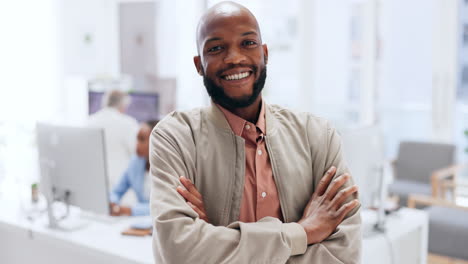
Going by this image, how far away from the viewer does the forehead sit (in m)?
1.45

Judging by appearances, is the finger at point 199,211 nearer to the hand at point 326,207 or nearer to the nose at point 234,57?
the hand at point 326,207

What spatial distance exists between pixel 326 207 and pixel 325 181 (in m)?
0.08

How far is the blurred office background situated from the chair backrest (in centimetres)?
14

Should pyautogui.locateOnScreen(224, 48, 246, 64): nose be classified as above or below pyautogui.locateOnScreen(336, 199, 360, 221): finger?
above

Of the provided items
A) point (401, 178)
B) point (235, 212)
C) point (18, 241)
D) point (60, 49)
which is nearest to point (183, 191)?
point (235, 212)

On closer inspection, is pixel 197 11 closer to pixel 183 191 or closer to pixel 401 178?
pixel 401 178

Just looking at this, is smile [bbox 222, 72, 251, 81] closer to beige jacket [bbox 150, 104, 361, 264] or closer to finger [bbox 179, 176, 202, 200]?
beige jacket [bbox 150, 104, 361, 264]

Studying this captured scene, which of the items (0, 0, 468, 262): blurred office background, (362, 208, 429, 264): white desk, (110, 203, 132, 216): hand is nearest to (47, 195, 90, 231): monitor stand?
(110, 203, 132, 216): hand

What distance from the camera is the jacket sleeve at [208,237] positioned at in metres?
1.41

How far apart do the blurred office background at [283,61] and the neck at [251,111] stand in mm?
3373

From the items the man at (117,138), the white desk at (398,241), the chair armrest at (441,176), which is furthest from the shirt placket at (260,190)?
the chair armrest at (441,176)

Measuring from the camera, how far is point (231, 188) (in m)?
1.52

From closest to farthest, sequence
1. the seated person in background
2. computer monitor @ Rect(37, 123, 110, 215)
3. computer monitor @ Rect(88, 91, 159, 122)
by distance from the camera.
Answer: computer monitor @ Rect(37, 123, 110, 215) → the seated person in background → computer monitor @ Rect(88, 91, 159, 122)

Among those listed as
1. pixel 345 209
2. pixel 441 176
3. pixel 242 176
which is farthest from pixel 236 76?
pixel 441 176
